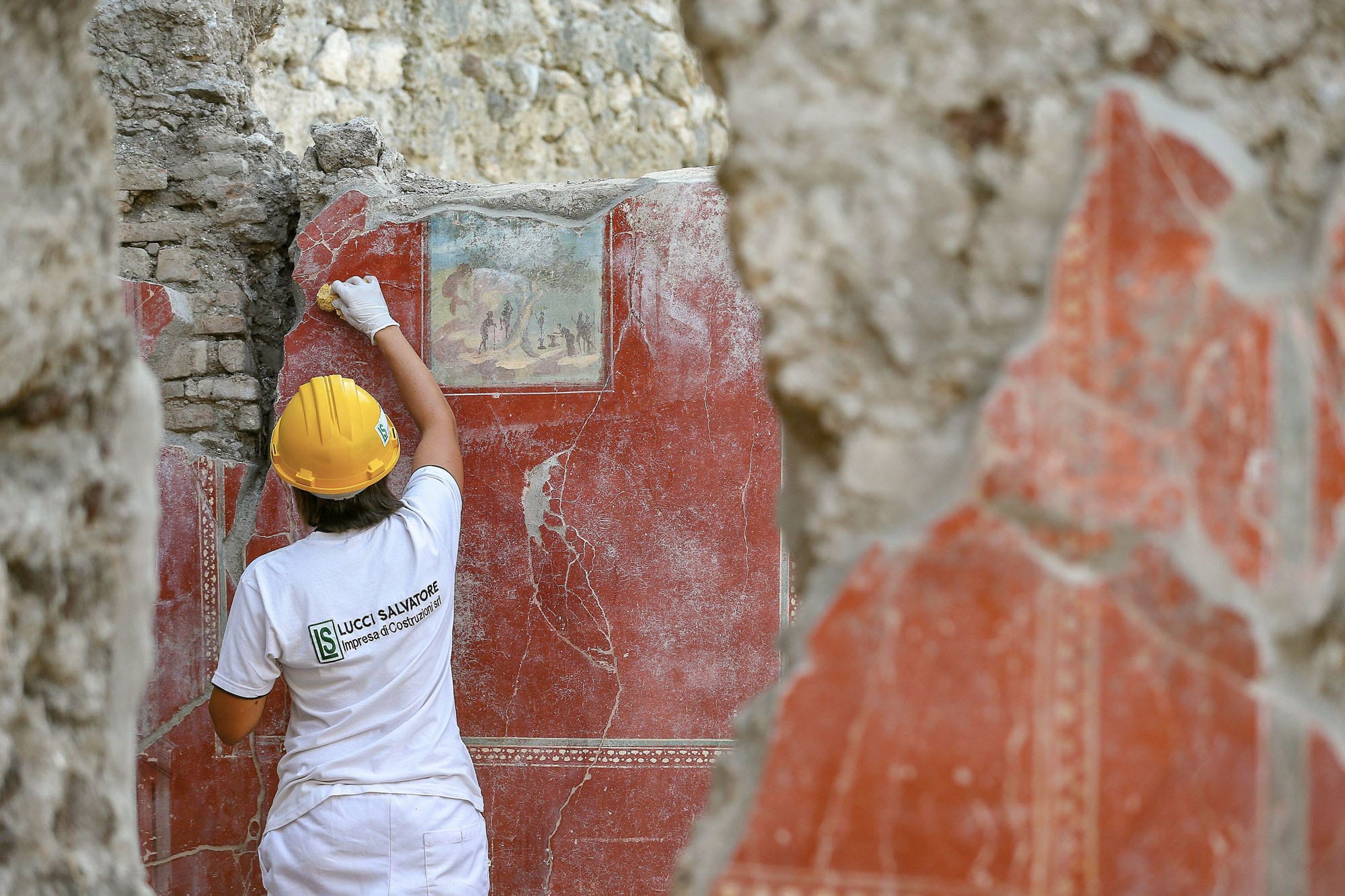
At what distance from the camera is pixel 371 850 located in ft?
7.90

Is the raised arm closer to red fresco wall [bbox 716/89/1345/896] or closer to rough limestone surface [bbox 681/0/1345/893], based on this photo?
rough limestone surface [bbox 681/0/1345/893]

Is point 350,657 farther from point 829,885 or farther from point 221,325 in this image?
point 829,885

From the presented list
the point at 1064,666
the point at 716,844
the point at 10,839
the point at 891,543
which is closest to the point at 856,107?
the point at 891,543

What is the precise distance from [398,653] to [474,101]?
7.58 meters

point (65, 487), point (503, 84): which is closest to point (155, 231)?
point (65, 487)

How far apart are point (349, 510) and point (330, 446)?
5.5 inches

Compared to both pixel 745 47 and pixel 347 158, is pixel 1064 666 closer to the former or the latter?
pixel 745 47

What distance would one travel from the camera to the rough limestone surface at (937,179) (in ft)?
3.94

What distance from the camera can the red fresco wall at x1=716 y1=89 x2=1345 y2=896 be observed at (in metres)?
1.17

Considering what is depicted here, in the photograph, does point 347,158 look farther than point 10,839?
Yes

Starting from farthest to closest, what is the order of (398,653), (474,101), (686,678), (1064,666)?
1. (474,101)
2. (686,678)
3. (398,653)
4. (1064,666)

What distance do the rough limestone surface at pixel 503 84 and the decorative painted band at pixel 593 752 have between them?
623 cm

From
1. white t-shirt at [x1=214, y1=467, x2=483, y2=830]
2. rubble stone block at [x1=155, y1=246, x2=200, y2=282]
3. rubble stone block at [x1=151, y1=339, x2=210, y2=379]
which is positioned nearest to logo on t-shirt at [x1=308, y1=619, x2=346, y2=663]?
white t-shirt at [x1=214, y1=467, x2=483, y2=830]

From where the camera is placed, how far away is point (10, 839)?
1251 millimetres
